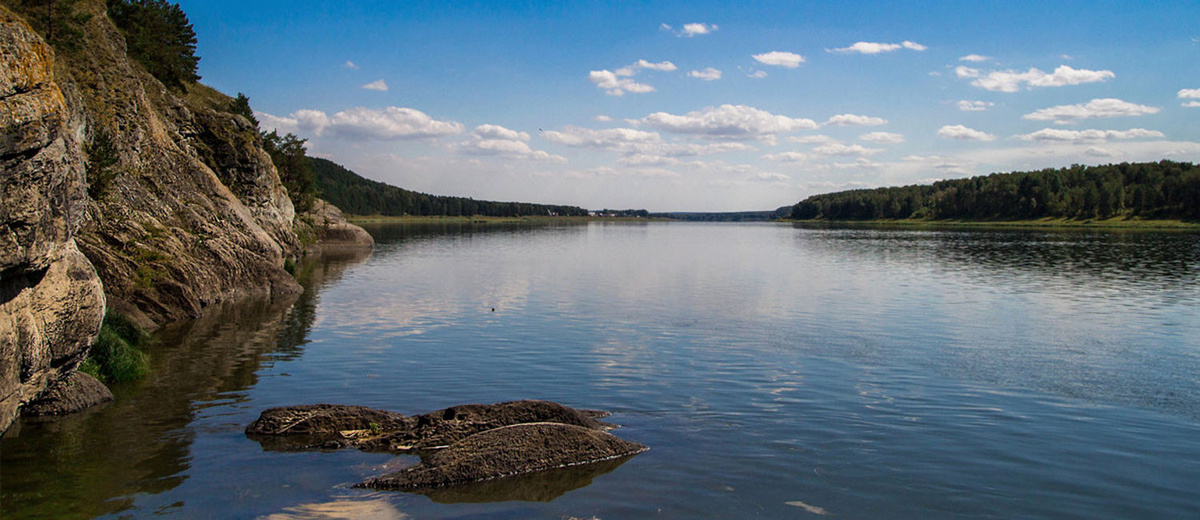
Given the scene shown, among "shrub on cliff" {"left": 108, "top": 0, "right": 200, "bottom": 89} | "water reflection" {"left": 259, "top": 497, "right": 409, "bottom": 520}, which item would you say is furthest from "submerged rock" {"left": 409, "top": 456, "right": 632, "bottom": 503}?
"shrub on cliff" {"left": 108, "top": 0, "right": 200, "bottom": 89}

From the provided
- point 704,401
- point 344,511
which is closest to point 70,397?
point 344,511

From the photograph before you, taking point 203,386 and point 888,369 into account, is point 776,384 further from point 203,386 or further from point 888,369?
point 203,386

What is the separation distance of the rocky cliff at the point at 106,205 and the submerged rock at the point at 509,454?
21.9 ft

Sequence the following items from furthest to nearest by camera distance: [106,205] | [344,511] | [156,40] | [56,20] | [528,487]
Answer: [156,40] < [56,20] < [106,205] < [528,487] < [344,511]

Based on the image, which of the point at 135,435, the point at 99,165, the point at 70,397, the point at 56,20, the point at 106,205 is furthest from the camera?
the point at 56,20

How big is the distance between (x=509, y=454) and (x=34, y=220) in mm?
8403

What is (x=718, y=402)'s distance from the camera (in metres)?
17.3

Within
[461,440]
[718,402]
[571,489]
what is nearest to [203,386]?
[461,440]

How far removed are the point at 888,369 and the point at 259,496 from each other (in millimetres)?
16589

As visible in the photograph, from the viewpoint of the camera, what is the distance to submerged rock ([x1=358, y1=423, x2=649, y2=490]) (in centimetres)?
1184

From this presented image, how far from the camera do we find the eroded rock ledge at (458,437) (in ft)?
39.8

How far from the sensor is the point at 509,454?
1256cm

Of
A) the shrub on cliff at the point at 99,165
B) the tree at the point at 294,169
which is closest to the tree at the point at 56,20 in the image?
the shrub on cliff at the point at 99,165

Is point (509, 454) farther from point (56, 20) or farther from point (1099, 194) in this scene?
point (1099, 194)
